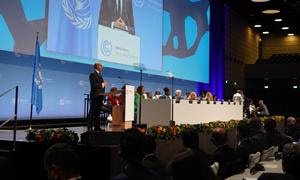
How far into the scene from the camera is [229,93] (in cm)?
1886

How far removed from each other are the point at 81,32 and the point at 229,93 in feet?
35.6

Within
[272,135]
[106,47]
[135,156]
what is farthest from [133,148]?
[106,47]

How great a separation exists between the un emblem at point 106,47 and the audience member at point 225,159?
6231 millimetres

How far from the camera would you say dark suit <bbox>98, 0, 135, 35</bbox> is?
400 inches

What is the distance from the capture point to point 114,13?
34.6 ft

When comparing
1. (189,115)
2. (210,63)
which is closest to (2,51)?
(189,115)

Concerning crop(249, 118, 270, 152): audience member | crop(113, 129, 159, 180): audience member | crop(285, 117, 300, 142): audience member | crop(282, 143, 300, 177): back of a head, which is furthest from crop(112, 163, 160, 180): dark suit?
crop(285, 117, 300, 142): audience member

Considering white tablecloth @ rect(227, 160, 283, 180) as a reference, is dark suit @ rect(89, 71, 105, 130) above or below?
above

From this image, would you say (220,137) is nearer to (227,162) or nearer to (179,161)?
(227,162)

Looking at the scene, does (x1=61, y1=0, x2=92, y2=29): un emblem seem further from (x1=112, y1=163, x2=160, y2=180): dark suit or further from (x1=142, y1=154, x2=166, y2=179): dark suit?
(x1=112, y1=163, x2=160, y2=180): dark suit

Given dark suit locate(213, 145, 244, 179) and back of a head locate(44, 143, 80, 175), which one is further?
dark suit locate(213, 145, 244, 179)

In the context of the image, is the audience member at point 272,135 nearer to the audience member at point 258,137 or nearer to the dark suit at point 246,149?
the audience member at point 258,137

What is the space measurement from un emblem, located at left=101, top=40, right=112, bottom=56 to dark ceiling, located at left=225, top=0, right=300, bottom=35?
9662mm

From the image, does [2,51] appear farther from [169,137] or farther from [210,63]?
[210,63]
